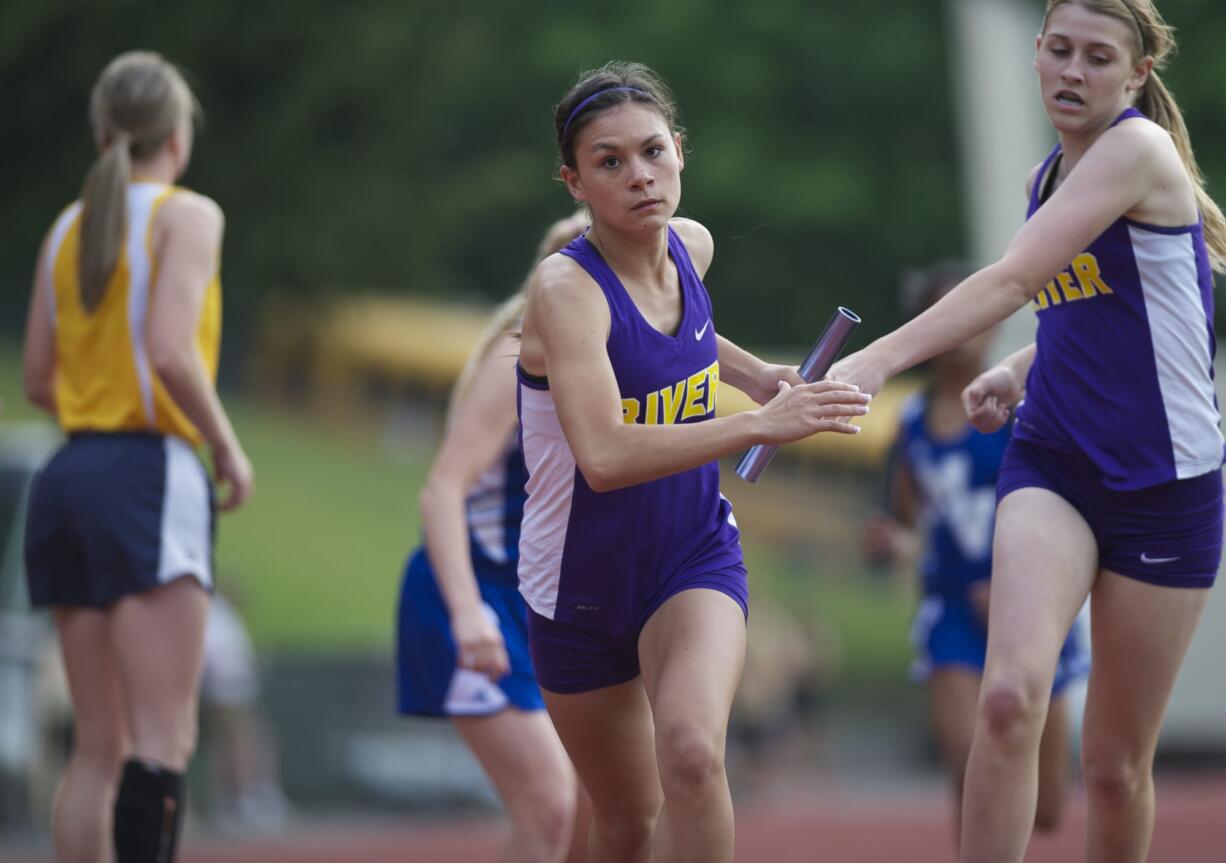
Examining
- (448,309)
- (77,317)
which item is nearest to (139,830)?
(77,317)

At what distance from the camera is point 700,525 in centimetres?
417

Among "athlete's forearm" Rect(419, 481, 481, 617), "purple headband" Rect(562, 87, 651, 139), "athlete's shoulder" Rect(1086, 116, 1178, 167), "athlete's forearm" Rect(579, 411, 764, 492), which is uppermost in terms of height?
"purple headband" Rect(562, 87, 651, 139)

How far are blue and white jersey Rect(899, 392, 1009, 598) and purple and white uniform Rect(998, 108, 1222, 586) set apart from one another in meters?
2.35

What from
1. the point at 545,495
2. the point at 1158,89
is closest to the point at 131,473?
the point at 545,495

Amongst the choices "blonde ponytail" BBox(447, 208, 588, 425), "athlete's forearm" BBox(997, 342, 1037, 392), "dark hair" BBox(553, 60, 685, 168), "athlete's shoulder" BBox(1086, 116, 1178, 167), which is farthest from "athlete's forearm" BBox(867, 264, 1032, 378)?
"blonde ponytail" BBox(447, 208, 588, 425)

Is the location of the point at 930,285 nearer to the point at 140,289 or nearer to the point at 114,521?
the point at 140,289

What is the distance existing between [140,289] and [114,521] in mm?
696

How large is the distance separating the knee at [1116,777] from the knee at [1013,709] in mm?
381

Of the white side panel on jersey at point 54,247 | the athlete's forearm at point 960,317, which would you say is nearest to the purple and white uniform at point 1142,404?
the athlete's forearm at point 960,317

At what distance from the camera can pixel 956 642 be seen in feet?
21.9

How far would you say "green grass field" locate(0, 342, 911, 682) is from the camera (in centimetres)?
1744

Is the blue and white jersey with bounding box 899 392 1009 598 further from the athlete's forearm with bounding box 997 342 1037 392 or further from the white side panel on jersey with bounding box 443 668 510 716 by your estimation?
the white side panel on jersey with bounding box 443 668 510 716

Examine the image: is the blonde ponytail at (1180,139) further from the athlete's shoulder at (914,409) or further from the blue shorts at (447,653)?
the athlete's shoulder at (914,409)

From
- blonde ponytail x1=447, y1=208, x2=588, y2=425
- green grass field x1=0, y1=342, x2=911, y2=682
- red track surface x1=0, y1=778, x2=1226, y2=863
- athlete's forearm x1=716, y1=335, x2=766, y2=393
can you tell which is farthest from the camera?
green grass field x1=0, y1=342, x2=911, y2=682
